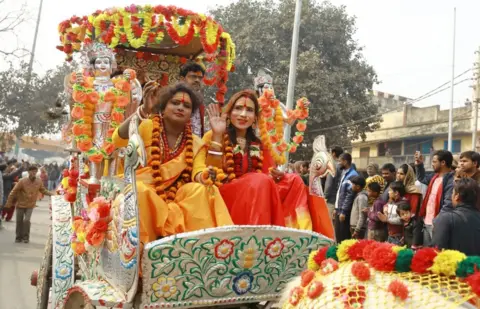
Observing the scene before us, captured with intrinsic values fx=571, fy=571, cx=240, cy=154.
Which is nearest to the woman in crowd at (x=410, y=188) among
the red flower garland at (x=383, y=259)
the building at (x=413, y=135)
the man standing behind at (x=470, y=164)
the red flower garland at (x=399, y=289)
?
the man standing behind at (x=470, y=164)

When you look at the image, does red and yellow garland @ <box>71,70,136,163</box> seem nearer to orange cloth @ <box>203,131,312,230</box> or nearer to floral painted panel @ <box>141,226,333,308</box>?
orange cloth @ <box>203,131,312,230</box>

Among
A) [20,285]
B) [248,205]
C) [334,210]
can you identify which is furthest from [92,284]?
[334,210]

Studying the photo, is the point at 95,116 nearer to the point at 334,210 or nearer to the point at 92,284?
the point at 92,284

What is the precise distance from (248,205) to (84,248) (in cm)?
114

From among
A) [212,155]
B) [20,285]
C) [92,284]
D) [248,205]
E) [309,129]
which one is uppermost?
[309,129]

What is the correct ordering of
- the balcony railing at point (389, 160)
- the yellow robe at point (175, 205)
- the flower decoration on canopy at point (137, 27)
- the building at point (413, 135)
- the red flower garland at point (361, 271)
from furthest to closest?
the balcony railing at point (389, 160) < the building at point (413, 135) < the flower decoration on canopy at point (137, 27) < the yellow robe at point (175, 205) < the red flower garland at point (361, 271)

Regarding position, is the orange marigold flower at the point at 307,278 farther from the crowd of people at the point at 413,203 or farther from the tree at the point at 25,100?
the tree at the point at 25,100

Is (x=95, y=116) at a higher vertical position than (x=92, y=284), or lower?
higher

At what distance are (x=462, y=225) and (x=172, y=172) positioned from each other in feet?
6.63

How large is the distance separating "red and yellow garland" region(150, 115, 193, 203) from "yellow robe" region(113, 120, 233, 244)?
0.03m

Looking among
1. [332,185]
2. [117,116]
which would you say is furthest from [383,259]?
[332,185]

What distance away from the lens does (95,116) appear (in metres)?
4.34

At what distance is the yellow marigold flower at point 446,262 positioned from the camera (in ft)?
4.89

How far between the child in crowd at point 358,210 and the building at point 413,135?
19302 mm
